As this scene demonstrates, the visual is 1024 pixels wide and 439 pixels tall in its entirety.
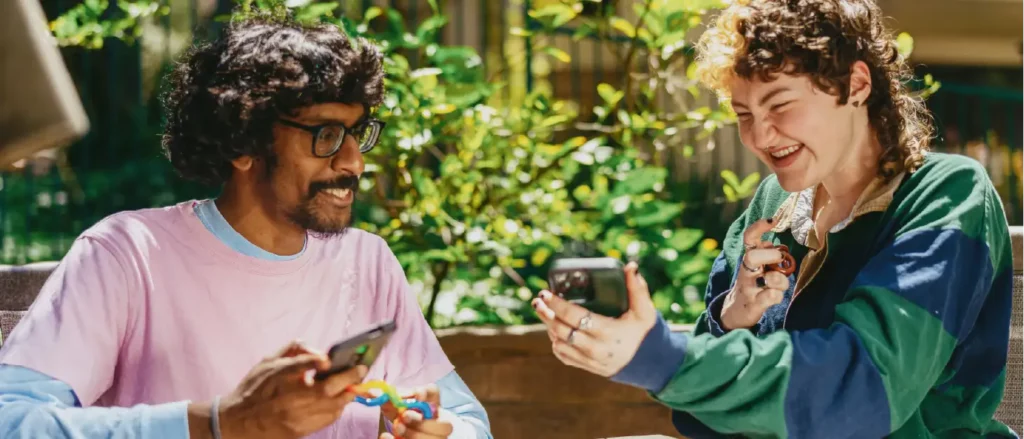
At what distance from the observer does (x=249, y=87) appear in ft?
7.40

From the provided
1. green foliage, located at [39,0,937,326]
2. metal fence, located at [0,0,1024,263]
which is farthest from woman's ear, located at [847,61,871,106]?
metal fence, located at [0,0,1024,263]

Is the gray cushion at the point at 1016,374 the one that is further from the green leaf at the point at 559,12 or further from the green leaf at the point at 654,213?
the green leaf at the point at 559,12

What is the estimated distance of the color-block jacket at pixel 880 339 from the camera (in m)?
1.83

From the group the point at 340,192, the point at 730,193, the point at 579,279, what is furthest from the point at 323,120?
the point at 730,193

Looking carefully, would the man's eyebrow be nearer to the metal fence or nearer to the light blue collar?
the light blue collar

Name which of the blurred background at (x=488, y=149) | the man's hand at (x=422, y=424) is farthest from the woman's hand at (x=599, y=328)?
the blurred background at (x=488, y=149)

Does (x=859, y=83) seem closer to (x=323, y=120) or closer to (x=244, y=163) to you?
(x=323, y=120)

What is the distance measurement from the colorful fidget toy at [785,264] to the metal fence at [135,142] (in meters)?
2.47

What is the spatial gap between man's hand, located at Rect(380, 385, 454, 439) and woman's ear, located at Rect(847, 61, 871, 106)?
0.90 meters

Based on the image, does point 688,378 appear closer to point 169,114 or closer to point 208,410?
point 208,410

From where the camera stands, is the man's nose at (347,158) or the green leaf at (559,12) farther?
the green leaf at (559,12)

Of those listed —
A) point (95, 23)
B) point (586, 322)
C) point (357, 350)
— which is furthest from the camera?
point (95, 23)

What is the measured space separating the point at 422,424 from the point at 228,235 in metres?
0.51

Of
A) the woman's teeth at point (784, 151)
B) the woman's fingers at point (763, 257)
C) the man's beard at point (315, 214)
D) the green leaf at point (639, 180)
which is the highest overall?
the woman's teeth at point (784, 151)
